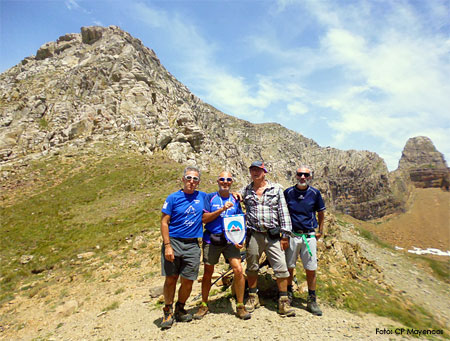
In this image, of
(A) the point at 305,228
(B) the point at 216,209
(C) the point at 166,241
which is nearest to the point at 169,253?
(C) the point at 166,241

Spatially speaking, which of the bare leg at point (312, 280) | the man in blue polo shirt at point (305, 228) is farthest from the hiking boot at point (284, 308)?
the bare leg at point (312, 280)

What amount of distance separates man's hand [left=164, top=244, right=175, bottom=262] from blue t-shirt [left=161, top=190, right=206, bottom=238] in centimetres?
28

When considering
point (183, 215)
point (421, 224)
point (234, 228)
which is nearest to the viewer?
point (234, 228)

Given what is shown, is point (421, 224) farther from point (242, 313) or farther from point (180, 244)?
point (180, 244)

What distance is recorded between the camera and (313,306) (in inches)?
207

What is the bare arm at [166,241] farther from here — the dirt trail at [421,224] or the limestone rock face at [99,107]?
the dirt trail at [421,224]

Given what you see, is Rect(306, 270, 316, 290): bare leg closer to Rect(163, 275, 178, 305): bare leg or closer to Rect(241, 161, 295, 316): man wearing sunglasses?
Rect(241, 161, 295, 316): man wearing sunglasses

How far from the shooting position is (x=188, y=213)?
5000mm

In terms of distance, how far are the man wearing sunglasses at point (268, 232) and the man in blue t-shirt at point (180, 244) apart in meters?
1.24

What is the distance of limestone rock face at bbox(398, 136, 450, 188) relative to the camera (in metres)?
94.9

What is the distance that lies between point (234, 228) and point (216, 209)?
0.58 meters

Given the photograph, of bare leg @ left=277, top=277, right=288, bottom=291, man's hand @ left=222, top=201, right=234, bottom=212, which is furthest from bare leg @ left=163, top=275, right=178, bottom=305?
bare leg @ left=277, top=277, right=288, bottom=291

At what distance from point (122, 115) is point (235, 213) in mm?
36492

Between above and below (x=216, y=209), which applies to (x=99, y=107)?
above
